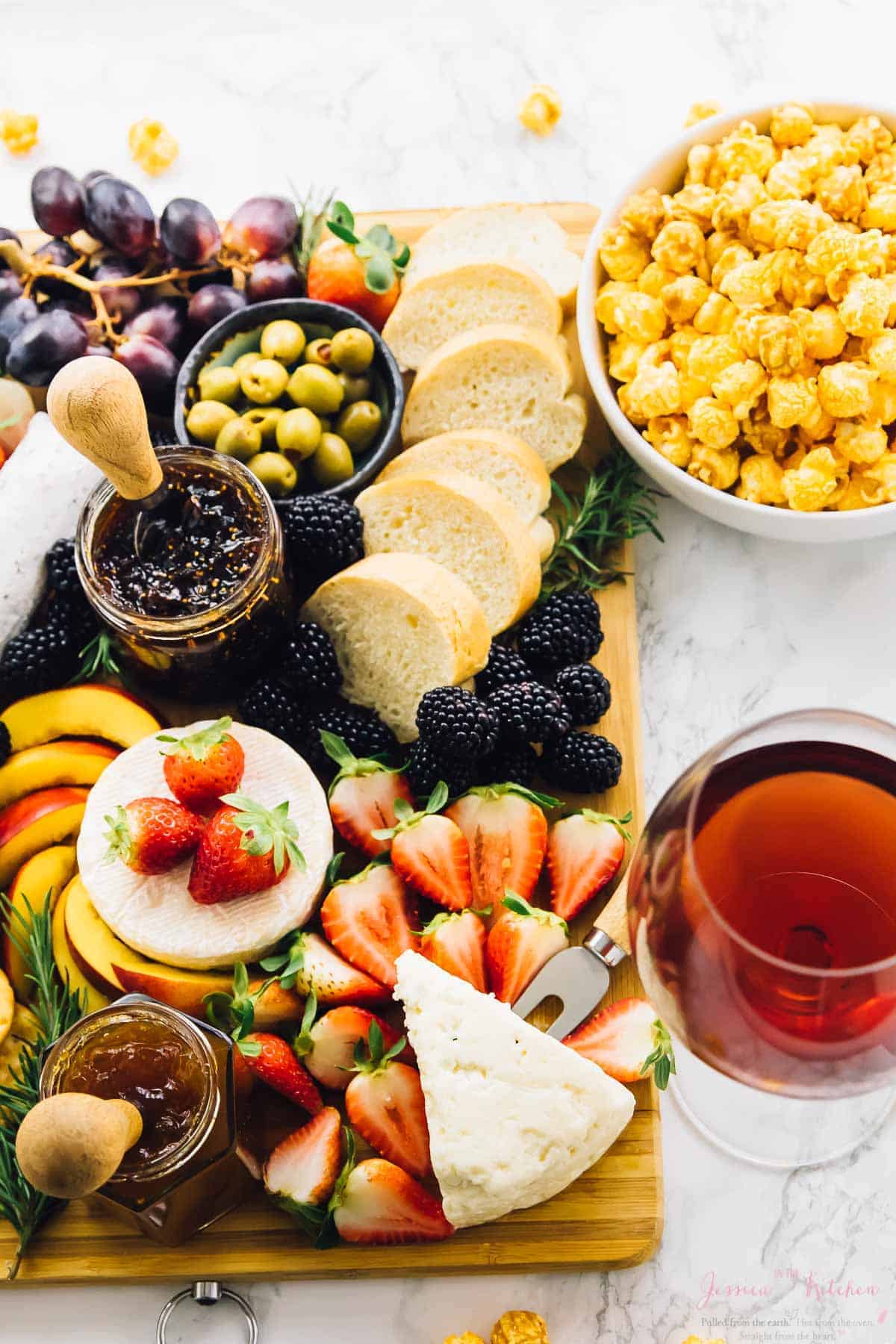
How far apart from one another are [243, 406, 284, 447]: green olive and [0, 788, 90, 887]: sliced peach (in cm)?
56

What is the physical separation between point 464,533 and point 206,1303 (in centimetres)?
105

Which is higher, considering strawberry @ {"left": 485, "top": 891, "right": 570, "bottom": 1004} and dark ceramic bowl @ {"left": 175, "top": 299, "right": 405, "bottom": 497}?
dark ceramic bowl @ {"left": 175, "top": 299, "right": 405, "bottom": 497}

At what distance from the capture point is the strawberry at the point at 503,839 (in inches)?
69.2

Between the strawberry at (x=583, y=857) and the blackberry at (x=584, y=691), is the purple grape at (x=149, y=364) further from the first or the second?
the strawberry at (x=583, y=857)

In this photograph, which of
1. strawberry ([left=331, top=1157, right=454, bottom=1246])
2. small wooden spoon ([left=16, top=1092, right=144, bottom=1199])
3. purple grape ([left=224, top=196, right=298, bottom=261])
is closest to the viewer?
small wooden spoon ([left=16, top=1092, right=144, bottom=1199])

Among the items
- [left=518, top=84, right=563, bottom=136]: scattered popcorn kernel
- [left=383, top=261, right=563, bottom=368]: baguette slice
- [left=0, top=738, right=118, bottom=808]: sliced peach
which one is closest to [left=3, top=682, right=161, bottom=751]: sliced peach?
[left=0, top=738, right=118, bottom=808]: sliced peach

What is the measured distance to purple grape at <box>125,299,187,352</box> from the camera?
6.59ft

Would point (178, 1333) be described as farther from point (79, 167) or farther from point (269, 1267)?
point (79, 167)

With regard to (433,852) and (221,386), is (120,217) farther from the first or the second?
(433,852)

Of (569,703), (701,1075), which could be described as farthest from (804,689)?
(701,1075)

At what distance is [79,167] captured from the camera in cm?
230

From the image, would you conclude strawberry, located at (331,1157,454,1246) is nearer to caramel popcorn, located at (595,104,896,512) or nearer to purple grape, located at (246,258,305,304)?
caramel popcorn, located at (595,104,896,512)

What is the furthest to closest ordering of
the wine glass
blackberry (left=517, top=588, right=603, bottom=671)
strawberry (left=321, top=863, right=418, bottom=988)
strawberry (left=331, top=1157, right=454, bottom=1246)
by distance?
1. blackberry (left=517, top=588, right=603, bottom=671)
2. strawberry (left=321, top=863, right=418, bottom=988)
3. strawberry (left=331, top=1157, right=454, bottom=1246)
4. the wine glass

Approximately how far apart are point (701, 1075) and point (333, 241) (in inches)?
51.2
